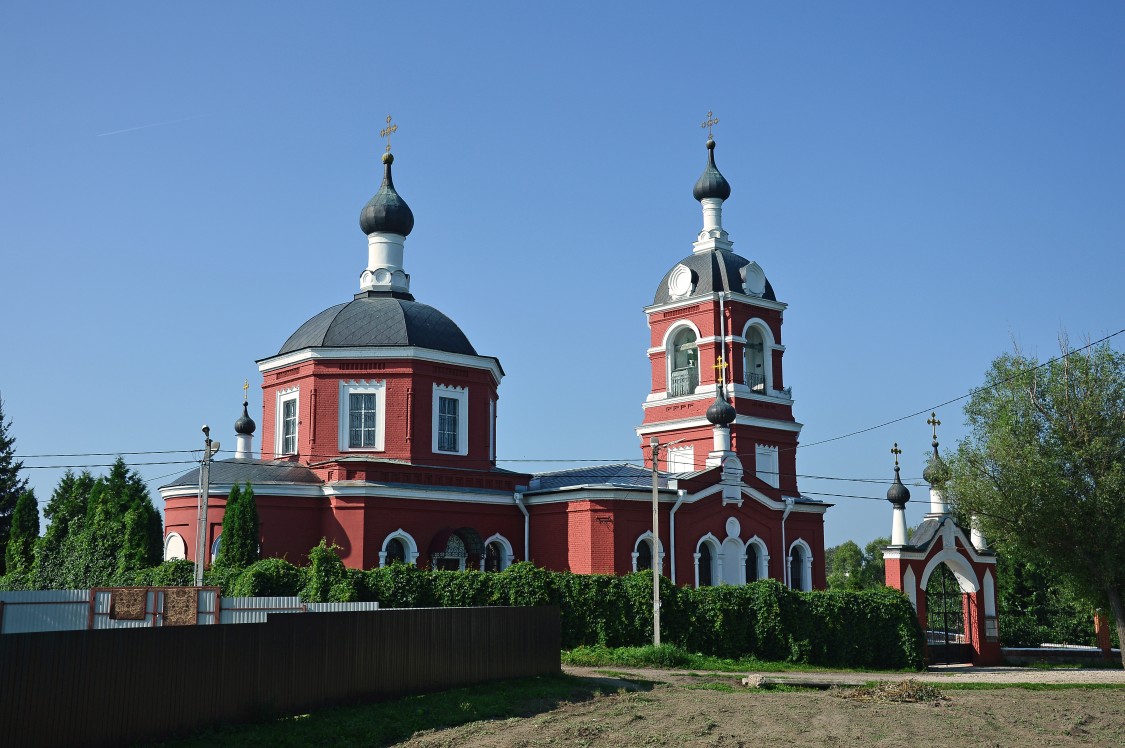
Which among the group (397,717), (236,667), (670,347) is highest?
(670,347)

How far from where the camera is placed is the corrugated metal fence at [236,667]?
37.7 ft

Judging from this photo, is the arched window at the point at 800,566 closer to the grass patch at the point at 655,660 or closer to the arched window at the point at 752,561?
the arched window at the point at 752,561

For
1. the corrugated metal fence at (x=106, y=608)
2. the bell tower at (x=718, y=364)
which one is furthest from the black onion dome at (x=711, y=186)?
the corrugated metal fence at (x=106, y=608)

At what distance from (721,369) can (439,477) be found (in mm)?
10989

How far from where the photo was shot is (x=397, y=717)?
14.8 m

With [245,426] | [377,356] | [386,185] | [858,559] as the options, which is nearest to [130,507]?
[245,426]

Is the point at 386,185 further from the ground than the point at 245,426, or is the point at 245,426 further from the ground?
the point at 386,185

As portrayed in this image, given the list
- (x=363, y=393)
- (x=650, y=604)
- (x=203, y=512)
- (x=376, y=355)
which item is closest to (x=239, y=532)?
(x=203, y=512)

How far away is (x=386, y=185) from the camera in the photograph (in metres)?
33.9

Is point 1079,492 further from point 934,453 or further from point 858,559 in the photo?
point 858,559

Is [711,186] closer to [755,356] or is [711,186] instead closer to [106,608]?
[755,356]

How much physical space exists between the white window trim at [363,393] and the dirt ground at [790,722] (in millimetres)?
12169

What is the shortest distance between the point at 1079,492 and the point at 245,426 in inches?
879

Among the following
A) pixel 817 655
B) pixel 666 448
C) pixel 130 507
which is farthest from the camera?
pixel 666 448
